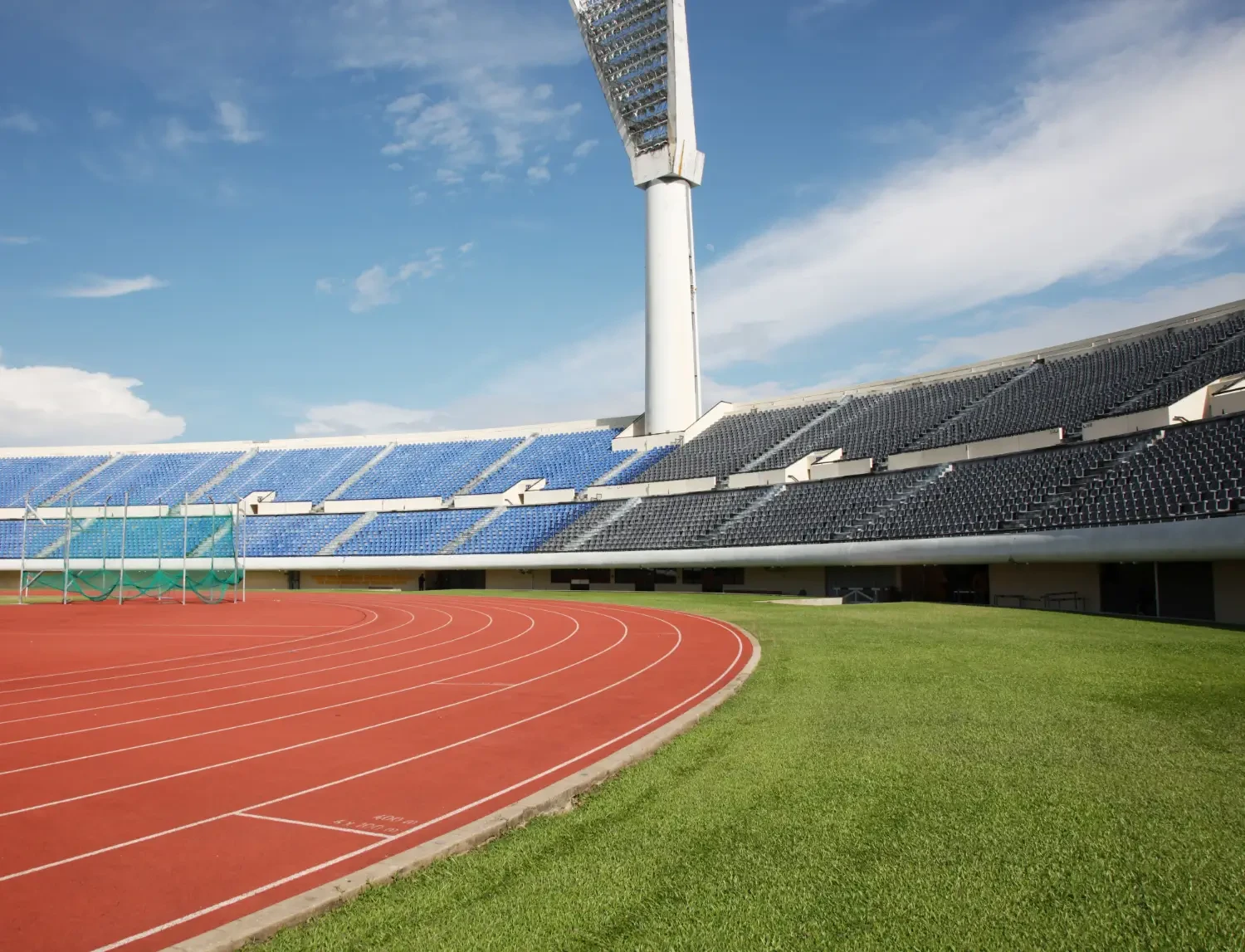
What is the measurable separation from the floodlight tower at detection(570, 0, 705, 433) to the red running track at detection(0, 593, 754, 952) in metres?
24.9

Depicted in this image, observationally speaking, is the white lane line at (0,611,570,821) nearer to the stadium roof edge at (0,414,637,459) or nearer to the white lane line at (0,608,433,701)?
the white lane line at (0,608,433,701)

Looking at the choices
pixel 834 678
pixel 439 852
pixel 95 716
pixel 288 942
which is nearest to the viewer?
pixel 288 942

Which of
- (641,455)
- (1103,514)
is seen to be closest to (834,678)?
(1103,514)

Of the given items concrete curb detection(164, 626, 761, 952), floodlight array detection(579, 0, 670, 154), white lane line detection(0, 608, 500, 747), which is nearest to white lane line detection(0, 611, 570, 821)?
white lane line detection(0, 608, 500, 747)

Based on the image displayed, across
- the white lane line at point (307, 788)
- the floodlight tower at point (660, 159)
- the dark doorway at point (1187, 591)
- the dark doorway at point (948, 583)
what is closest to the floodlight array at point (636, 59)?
the floodlight tower at point (660, 159)

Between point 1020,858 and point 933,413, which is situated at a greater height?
point 933,413

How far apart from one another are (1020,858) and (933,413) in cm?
3033

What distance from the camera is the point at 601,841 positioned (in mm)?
4855

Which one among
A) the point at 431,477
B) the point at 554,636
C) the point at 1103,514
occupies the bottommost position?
the point at 554,636

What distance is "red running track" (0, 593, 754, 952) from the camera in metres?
4.63

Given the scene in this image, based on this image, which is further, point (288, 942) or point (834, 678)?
point (834, 678)

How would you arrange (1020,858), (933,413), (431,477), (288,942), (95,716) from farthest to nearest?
(431,477), (933,413), (95,716), (1020,858), (288,942)

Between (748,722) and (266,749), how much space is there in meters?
4.22

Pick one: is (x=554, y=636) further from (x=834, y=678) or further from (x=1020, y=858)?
(x=1020, y=858)
